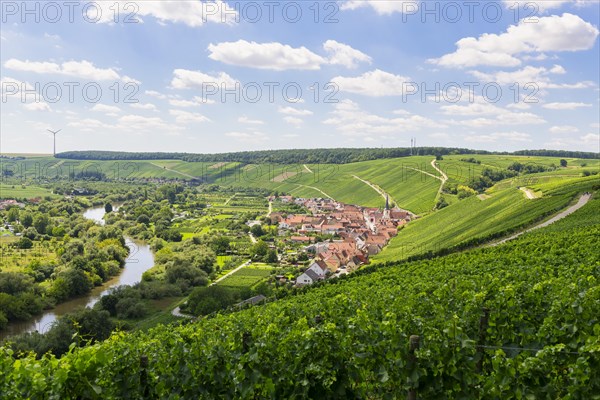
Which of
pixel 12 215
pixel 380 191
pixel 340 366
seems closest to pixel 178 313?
pixel 340 366

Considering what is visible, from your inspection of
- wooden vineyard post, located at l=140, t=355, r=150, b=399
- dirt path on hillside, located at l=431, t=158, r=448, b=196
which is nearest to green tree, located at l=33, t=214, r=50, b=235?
dirt path on hillside, located at l=431, t=158, r=448, b=196

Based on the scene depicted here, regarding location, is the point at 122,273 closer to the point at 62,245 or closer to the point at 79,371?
the point at 62,245

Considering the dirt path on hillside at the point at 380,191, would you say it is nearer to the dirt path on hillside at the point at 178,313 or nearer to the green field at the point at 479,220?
the green field at the point at 479,220

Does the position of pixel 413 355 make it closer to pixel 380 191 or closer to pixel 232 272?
pixel 232 272

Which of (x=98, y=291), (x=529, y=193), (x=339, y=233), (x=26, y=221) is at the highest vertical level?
(x=529, y=193)

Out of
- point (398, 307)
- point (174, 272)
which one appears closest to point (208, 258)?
point (174, 272)

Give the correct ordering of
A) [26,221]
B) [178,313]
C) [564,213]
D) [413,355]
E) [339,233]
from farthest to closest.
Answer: [26,221] < [339,233] < [564,213] < [178,313] < [413,355]
